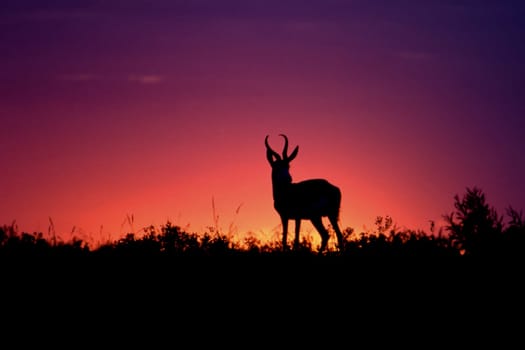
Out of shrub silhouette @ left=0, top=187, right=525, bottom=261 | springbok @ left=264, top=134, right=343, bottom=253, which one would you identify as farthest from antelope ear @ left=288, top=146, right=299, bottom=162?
shrub silhouette @ left=0, top=187, right=525, bottom=261

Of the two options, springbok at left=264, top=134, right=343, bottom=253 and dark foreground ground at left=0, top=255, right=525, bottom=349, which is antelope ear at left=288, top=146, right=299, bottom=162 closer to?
springbok at left=264, top=134, right=343, bottom=253

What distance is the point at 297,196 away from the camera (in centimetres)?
2019

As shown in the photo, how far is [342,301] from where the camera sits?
8.80m

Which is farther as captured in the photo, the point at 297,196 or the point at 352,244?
the point at 297,196

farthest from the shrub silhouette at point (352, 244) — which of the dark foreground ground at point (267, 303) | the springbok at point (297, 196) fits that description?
the springbok at point (297, 196)

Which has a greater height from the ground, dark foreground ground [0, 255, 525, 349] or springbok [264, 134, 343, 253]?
springbok [264, 134, 343, 253]

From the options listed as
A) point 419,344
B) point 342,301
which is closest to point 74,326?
point 342,301

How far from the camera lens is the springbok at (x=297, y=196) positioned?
19.9 meters

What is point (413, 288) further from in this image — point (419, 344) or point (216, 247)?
point (216, 247)

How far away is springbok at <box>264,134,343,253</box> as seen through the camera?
1988 centimetres

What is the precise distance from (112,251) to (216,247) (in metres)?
1.83

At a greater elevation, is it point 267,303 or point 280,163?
point 280,163

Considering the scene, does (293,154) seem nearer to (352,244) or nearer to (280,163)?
(280,163)

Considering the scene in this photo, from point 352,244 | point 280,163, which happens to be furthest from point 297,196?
point 352,244
